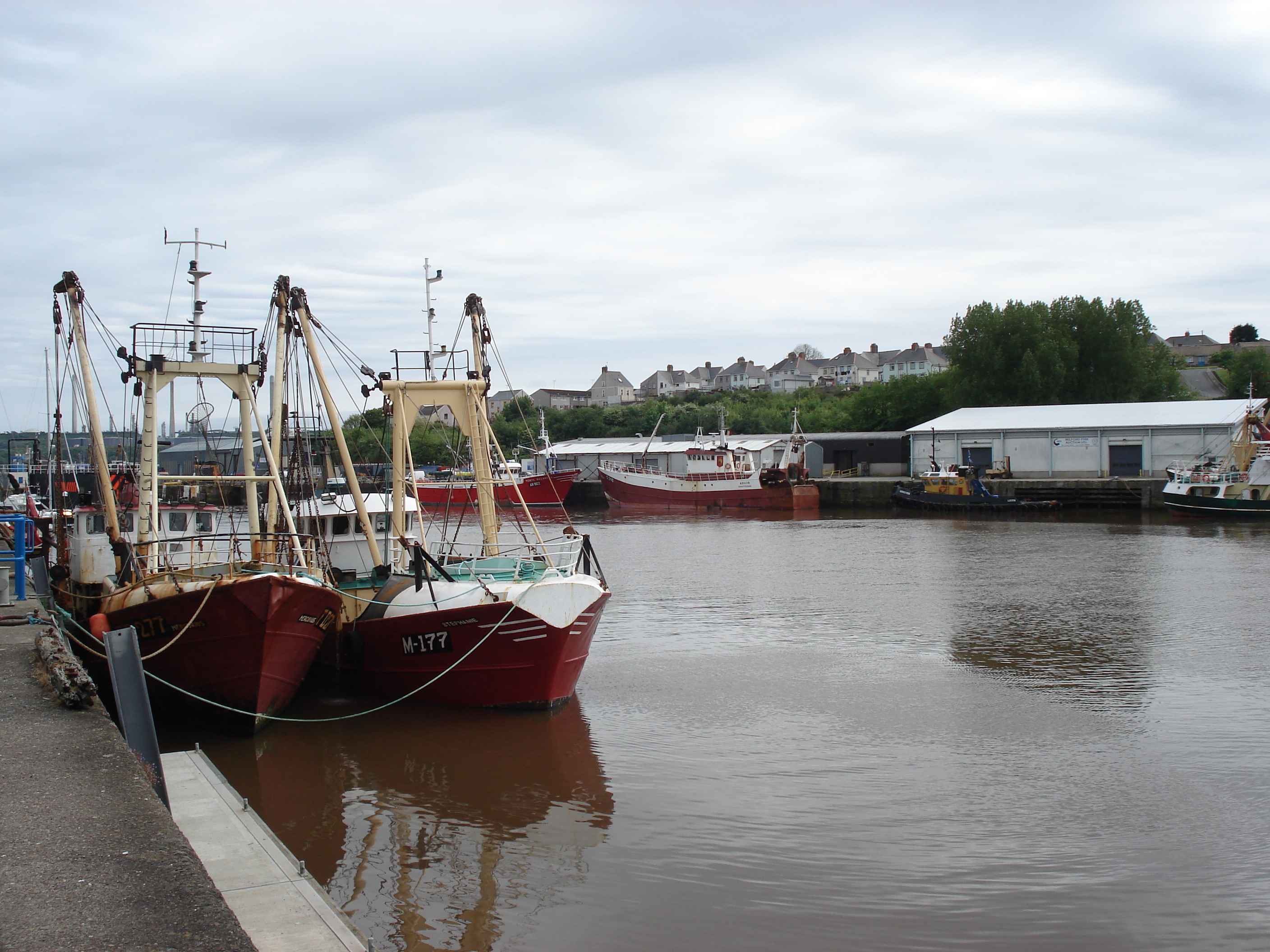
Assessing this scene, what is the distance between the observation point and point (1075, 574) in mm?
27828

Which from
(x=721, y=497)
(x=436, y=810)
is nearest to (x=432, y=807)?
(x=436, y=810)

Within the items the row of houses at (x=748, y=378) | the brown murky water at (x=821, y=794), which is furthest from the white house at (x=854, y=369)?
the brown murky water at (x=821, y=794)

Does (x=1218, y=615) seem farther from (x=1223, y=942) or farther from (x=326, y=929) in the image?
(x=326, y=929)

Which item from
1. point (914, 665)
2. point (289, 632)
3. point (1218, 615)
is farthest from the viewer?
point (1218, 615)

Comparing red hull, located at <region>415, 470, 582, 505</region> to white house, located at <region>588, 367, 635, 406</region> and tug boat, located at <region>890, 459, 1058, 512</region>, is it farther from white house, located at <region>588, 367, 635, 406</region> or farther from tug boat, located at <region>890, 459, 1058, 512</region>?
white house, located at <region>588, 367, 635, 406</region>

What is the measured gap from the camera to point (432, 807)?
34.8 feet

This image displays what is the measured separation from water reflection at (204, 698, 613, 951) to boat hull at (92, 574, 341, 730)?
77cm

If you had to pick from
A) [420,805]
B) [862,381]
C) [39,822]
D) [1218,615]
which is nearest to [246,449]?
[420,805]

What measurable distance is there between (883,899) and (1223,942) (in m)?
2.46

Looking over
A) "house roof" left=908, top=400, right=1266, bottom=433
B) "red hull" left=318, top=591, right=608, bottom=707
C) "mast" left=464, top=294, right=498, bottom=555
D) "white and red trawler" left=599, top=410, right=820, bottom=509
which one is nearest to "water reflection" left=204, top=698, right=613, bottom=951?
"red hull" left=318, top=591, right=608, bottom=707

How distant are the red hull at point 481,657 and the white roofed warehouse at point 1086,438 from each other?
4685 centimetres

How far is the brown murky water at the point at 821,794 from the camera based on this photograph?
8039 millimetres

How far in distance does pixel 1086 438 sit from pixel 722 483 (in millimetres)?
20362

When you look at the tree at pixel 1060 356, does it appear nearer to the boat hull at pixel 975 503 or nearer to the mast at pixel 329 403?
the boat hull at pixel 975 503
